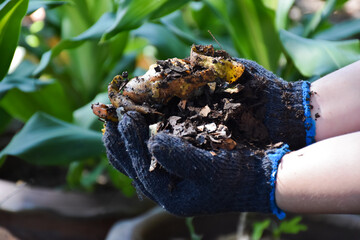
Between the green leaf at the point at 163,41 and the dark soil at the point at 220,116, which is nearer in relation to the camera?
the dark soil at the point at 220,116

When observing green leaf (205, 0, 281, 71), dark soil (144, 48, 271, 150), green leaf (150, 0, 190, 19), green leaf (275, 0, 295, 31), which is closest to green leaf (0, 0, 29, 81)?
green leaf (150, 0, 190, 19)

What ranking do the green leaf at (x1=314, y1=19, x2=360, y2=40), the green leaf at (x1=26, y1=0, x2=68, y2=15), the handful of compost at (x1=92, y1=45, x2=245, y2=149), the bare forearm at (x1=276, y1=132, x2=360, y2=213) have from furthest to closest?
the green leaf at (x1=314, y1=19, x2=360, y2=40) → the green leaf at (x1=26, y1=0, x2=68, y2=15) → the handful of compost at (x1=92, y1=45, x2=245, y2=149) → the bare forearm at (x1=276, y1=132, x2=360, y2=213)

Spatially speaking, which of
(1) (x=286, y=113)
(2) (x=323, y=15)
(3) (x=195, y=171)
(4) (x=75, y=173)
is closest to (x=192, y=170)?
(3) (x=195, y=171)

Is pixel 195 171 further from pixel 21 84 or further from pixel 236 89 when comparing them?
pixel 21 84

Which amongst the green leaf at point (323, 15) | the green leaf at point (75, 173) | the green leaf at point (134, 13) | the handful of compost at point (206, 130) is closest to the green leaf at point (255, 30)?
the green leaf at point (323, 15)

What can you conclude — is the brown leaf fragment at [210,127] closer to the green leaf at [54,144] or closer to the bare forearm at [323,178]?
the bare forearm at [323,178]

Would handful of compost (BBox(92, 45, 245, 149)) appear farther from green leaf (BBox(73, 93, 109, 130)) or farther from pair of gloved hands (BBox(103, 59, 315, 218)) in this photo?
green leaf (BBox(73, 93, 109, 130))
